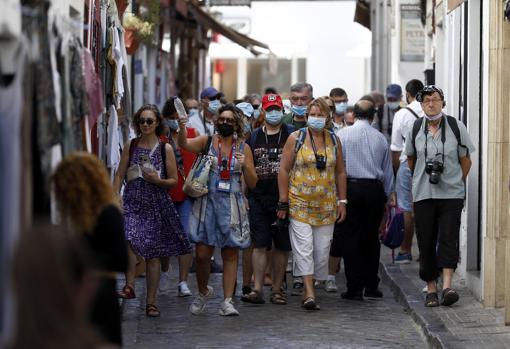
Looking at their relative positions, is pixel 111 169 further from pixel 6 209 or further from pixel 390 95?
pixel 6 209

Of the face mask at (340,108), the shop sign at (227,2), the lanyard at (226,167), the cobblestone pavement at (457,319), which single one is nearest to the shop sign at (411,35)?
the shop sign at (227,2)

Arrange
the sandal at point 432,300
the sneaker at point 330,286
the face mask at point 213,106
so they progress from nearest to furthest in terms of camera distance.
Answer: the sandal at point 432,300 → the sneaker at point 330,286 → the face mask at point 213,106

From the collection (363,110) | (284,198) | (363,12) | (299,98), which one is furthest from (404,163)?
(363,12)

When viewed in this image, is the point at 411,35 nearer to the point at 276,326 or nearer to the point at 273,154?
the point at 273,154

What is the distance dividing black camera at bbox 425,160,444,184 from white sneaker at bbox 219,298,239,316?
204 cm

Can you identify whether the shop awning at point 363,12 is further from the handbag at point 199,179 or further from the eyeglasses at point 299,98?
the handbag at point 199,179

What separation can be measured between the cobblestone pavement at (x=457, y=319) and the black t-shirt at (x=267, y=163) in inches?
63.2

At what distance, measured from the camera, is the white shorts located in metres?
13.3

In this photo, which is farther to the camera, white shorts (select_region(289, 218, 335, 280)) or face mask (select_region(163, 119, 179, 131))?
face mask (select_region(163, 119, 179, 131))

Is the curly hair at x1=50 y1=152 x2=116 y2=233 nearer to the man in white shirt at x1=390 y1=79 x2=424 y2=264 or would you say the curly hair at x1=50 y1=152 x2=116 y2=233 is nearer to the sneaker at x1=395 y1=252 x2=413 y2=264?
the man in white shirt at x1=390 y1=79 x2=424 y2=264

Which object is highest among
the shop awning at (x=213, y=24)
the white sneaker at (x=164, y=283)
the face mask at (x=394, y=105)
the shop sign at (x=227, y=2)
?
the shop sign at (x=227, y=2)

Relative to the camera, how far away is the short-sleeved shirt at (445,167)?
506 inches

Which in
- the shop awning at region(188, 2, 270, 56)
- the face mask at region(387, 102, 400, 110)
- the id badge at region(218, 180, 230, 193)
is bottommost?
the id badge at region(218, 180, 230, 193)

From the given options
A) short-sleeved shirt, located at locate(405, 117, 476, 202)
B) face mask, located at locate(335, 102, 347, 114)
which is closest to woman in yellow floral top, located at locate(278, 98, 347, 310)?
short-sleeved shirt, located at locate(405, 117, 476, 202)
